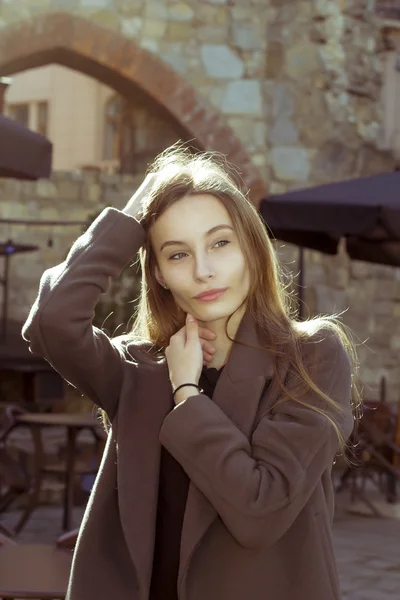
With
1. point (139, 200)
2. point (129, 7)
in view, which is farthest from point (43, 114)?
point (139, 200)

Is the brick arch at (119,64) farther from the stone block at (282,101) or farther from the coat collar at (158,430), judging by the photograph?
the coat collar at (158,430)

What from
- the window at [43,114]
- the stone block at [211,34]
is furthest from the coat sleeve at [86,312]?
the window at [43,114]

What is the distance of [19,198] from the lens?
44.7 feet

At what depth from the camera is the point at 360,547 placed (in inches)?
251

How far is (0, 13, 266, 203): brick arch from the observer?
10.2 metres

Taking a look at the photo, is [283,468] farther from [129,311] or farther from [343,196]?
[129,311]

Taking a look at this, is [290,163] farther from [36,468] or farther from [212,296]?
[212,296]

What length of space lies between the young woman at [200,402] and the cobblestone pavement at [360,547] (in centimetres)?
328

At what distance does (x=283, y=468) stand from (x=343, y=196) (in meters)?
5.27

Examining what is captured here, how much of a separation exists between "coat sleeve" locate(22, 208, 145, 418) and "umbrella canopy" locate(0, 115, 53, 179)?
340 centimetres

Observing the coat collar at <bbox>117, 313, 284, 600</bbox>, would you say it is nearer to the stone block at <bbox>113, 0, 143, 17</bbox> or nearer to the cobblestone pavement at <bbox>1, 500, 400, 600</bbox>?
the cobblestone pavement at <bbox>1, 500, 400, 600</bbox>

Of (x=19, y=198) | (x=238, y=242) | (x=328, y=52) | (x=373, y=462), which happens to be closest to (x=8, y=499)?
(x=373, y=462)

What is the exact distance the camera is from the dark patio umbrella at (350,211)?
6.54m

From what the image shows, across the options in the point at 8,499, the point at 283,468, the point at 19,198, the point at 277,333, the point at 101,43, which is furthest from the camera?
the point at 19,198
